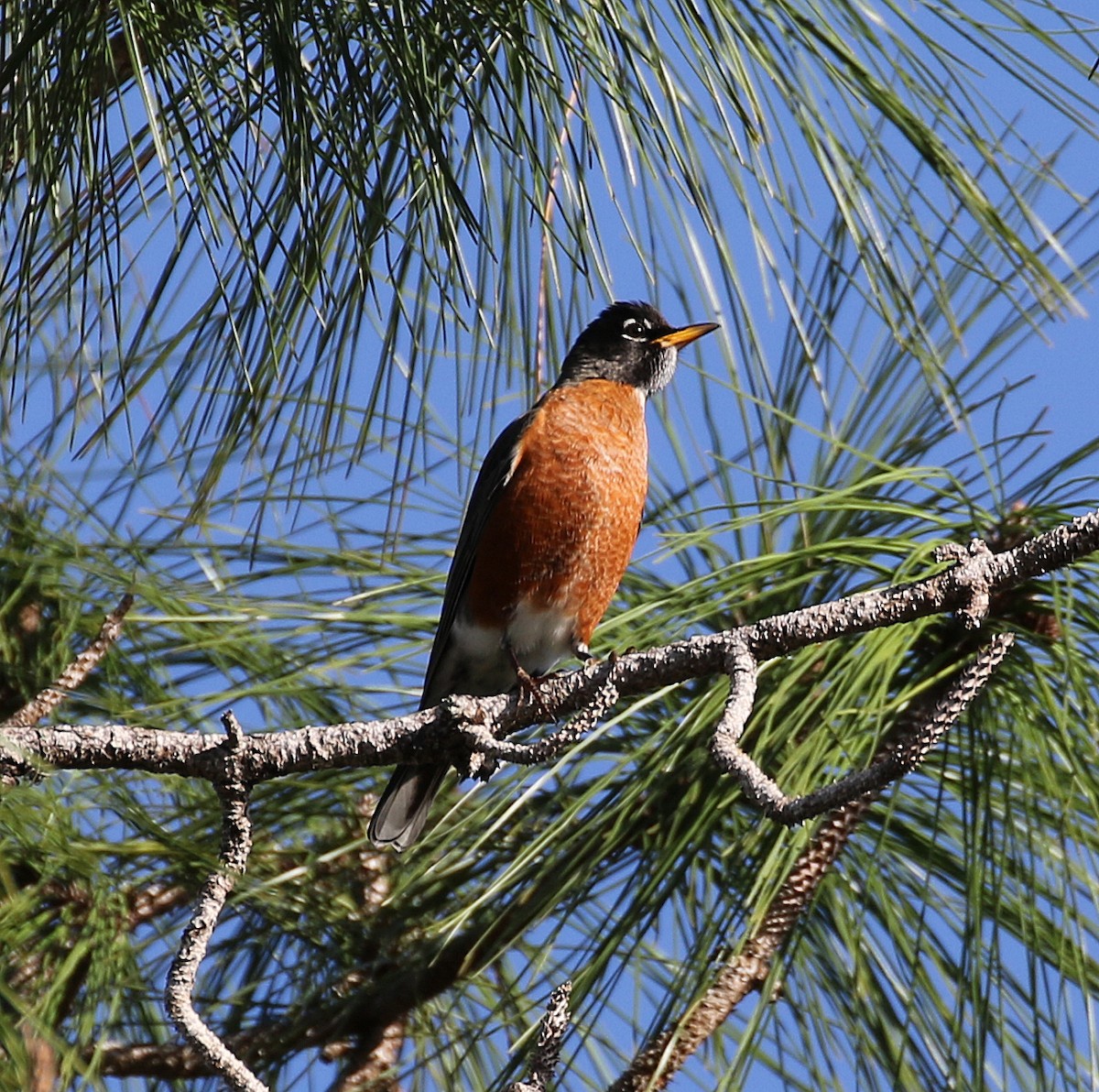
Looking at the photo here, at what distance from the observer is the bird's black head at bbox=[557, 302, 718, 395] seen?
3.58 m

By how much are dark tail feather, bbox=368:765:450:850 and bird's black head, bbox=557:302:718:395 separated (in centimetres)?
130

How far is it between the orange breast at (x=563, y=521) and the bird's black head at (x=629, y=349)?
1.22 ft

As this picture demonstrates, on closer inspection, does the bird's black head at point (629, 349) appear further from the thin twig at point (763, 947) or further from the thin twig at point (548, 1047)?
the thin twig at point (548, 1047)

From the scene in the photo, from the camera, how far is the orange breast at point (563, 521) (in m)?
2.91

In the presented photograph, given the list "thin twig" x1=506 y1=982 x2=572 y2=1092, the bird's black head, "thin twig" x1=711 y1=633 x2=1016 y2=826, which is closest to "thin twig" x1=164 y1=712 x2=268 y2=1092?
"thin twig" x1=506 y1=982 x2=572 y2=1092

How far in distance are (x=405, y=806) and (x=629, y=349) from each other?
1529 mm

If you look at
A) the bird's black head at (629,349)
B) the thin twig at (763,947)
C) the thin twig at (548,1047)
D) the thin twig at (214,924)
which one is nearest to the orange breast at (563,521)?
the bird's black head at (629,349)

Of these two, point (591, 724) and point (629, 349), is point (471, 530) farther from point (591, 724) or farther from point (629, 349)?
point (591, 724)

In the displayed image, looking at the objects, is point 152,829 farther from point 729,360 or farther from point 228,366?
point 729,360

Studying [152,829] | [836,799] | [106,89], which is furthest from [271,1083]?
[106,89]

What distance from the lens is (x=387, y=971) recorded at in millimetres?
2336

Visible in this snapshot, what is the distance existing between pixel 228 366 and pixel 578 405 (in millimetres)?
1381

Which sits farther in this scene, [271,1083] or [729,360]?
[271,1083]

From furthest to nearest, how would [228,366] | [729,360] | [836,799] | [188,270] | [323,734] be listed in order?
[188,270], [729,360], [228,366], [323,734], [836,799]
